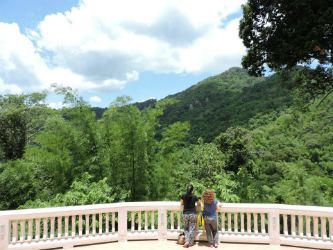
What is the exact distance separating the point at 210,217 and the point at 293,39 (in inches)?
206

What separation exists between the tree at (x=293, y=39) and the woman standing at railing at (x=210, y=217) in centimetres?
456

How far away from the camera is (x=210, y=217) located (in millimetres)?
3549

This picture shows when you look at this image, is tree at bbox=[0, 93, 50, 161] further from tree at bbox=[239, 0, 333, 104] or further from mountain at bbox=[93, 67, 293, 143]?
tree at bbox=[239, 0, 333, 104]

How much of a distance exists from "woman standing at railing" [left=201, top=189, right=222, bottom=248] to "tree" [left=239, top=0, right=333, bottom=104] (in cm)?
456

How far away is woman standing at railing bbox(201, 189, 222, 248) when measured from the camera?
3543 mm

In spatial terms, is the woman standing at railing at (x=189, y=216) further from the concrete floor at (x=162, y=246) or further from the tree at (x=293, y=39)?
the tree at (x=293, y=39)

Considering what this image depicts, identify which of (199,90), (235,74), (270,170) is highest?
(235,74)

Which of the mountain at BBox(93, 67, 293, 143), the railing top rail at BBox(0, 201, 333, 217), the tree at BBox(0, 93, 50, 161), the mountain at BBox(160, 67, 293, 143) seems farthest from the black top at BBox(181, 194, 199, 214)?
the mountain at BBox(93, 67, 293, 143)

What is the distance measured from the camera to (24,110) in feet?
62.7

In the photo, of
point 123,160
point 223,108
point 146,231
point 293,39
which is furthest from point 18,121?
point 223,108

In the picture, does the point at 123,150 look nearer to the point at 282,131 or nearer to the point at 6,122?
the point at 6,122

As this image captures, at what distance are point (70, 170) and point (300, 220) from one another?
6.49 m

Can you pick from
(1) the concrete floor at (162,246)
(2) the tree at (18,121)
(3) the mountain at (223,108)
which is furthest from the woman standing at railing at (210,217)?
(3) the mountain at (223,108)

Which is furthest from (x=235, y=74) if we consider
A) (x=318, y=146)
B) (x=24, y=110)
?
(x=24, y=110)
